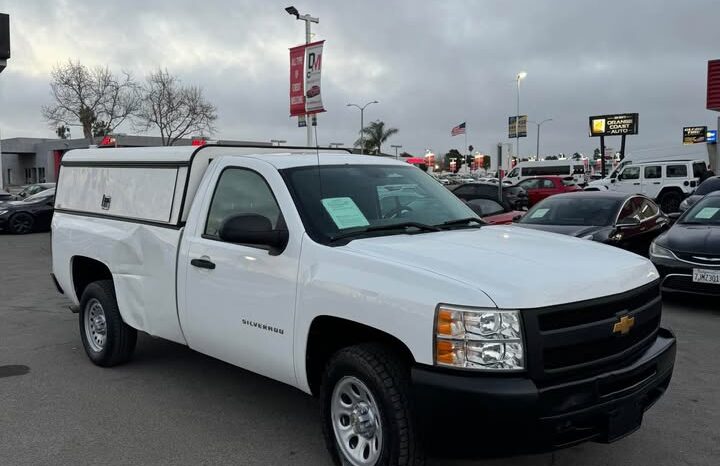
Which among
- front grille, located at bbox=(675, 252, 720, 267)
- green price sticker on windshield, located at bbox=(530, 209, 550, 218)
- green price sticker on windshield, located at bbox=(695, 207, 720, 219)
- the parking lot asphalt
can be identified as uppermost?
green price sticker on windshield, located at bbox=(695, 207, 720, 219)

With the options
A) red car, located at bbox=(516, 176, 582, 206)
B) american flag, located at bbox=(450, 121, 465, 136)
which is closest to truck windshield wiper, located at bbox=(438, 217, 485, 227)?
red car, located at bbox=(516, 176, 582, 206)

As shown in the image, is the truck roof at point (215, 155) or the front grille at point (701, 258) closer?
the truck roof at point (215, 155)

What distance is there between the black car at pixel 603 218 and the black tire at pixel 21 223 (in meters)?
15.8

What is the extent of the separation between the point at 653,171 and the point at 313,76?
15236 mm

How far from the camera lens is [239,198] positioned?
4.32 meters

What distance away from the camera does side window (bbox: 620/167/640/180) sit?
2580 centimetres

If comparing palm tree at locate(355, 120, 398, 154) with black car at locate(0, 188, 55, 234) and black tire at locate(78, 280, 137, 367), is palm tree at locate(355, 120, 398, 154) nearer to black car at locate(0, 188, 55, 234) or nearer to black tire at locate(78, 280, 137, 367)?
black car at locate(0, 188, 55, 234)

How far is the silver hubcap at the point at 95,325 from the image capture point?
5652mm

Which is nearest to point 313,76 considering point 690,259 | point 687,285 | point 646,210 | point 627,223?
point 646,210

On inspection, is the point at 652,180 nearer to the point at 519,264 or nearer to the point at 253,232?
the point at 519,264

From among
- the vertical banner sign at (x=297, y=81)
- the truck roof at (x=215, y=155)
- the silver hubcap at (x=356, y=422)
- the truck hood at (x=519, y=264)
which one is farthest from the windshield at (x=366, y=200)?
the vertical banner sign at (x=297, y=81)

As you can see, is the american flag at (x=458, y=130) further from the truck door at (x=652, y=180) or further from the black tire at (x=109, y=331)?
the black tire at (x=109, y=331)

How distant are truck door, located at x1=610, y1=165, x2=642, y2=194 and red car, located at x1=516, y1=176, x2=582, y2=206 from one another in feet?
5.29

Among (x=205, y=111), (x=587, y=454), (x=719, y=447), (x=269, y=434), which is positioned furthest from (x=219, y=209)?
(x=205, y=111)
